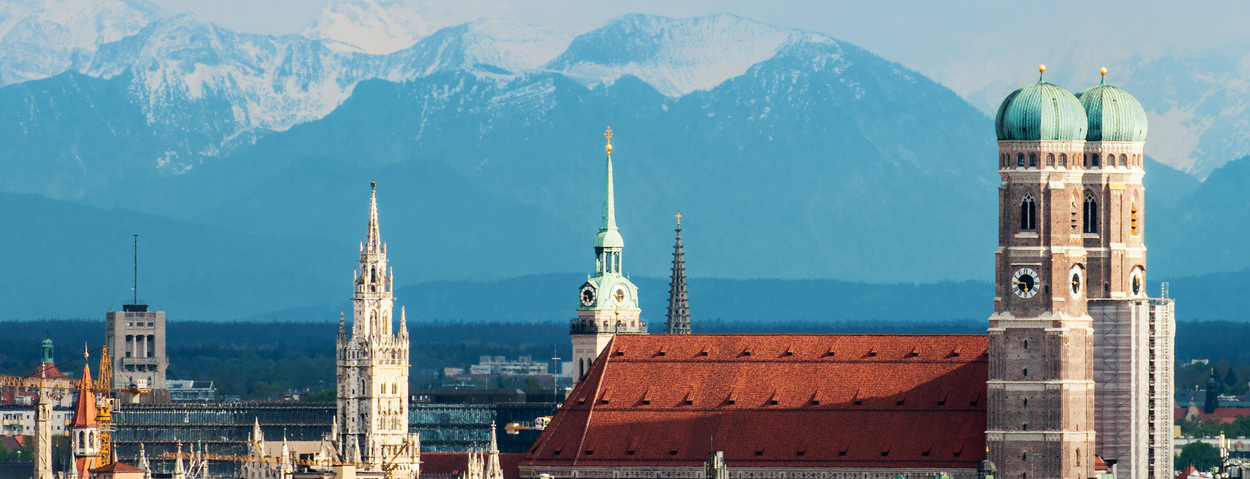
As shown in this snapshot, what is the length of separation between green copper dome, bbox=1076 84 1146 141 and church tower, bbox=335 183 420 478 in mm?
37752

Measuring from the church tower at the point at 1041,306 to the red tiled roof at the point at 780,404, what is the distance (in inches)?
110

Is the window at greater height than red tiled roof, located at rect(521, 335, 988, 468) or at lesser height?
greater

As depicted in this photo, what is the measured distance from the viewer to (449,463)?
158 m

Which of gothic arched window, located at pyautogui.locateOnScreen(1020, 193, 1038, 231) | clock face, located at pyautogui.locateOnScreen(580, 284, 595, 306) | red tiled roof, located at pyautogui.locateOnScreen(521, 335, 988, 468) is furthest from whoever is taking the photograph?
clock face, located at pyautogui.locateOnScreen(580, 284, 595, 306)

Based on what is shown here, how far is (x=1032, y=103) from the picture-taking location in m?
122

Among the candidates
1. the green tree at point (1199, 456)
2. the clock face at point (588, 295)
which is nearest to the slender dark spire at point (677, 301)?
the clock face at point (588, 295)

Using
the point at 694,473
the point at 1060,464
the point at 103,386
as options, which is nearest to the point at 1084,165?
the point at 1060,464

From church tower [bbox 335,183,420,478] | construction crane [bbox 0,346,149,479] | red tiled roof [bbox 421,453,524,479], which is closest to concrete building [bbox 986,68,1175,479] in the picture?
church tower [bbox 335,183,420,478]

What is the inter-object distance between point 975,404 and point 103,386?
81.0 meters

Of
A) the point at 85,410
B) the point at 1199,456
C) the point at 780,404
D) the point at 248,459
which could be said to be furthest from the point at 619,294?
the point at 1199,456

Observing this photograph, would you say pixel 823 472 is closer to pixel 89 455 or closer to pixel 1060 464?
pixel 1060 464

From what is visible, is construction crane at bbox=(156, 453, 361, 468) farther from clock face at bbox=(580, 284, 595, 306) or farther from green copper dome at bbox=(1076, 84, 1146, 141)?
green copper dome at bbox=(1076, 84, 1146, 141)

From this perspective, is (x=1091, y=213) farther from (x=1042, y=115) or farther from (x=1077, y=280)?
(x=1042, y=115)

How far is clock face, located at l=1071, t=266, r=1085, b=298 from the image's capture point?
399 feet
